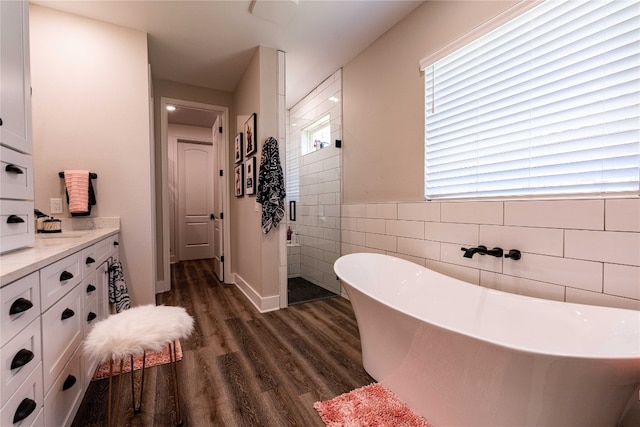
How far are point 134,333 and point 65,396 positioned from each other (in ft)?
1.58

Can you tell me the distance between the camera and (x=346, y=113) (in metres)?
3.16

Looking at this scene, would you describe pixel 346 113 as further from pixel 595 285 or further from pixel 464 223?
pixel 595 285

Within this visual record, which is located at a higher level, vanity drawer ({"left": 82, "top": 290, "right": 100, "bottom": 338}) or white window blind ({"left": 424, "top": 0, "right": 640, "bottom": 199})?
white window blind ({"left": 424, "top": 0, "right": 640, "bottom": 199})

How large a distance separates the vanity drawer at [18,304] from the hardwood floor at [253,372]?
34.2 inches

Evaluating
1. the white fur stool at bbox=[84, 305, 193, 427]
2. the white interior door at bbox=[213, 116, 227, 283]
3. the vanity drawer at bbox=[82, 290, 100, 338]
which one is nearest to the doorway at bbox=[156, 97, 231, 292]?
the white interior door at bbox=[213, 116, 227, 283]

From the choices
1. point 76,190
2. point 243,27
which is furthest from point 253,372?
point 243,27

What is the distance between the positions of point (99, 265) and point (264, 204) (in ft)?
4.52

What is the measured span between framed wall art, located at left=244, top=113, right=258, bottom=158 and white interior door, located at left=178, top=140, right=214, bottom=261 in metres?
2.53

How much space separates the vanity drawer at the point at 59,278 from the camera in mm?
990

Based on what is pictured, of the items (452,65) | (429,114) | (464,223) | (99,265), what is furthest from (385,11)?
(99,265)

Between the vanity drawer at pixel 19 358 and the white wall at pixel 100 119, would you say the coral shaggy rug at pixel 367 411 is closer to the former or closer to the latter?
the vanity drawer at pixel 19 358

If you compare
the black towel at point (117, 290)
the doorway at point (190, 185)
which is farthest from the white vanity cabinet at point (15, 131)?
the doorway at point (190, 185)

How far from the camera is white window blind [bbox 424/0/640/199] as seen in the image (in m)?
1.22

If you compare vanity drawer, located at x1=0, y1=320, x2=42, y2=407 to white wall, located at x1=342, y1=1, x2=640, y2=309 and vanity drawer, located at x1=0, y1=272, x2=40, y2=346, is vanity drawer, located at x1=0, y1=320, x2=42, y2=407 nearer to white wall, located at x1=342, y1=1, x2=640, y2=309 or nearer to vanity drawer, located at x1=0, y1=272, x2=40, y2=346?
vanity drawer, located at x1=0, y1=272, x2=40, y2=346
